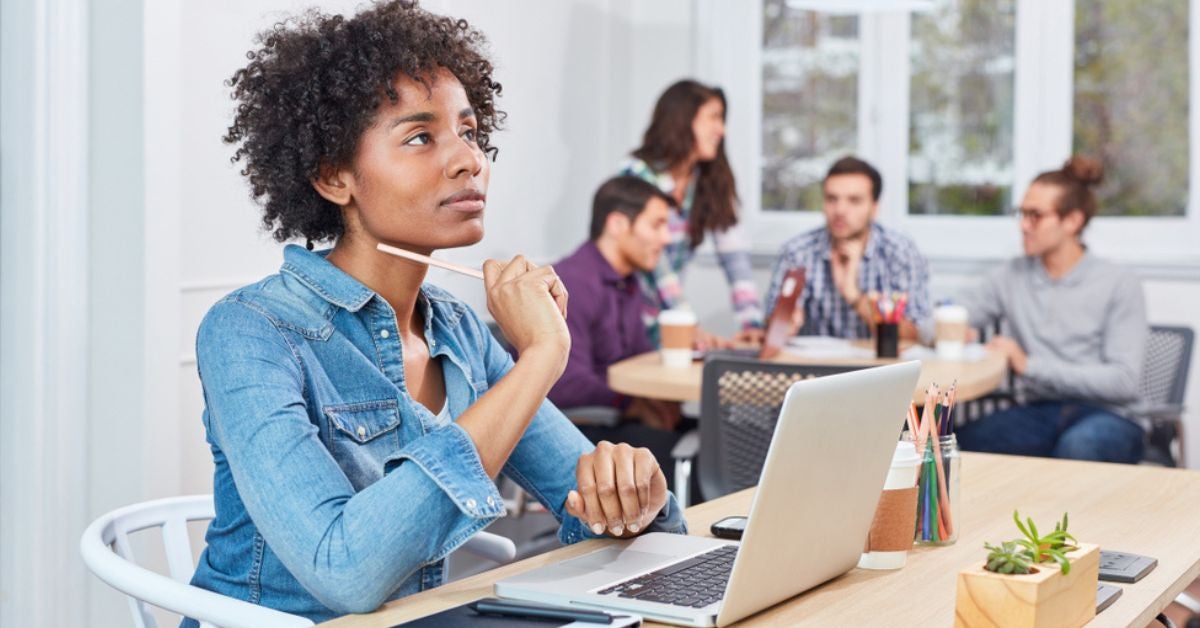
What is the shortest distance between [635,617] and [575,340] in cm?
259

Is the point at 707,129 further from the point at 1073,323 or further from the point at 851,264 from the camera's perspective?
the point at 1073,323

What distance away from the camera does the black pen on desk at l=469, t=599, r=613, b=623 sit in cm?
125

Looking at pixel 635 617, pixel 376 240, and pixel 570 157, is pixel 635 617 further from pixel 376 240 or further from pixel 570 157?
pixel 570 157

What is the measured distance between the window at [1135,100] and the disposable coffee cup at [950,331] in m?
1.36

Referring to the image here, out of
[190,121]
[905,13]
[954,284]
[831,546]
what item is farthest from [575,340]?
[831,546]

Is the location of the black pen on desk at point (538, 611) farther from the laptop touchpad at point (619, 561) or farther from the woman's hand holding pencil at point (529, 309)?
the woman's hand holding pencil at point (529, 309)

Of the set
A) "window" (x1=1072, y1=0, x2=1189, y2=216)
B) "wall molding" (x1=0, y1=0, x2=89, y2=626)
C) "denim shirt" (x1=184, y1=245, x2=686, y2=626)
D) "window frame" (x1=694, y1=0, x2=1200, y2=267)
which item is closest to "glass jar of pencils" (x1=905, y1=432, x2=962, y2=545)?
"denim shirt" (x1=184, y1=245, x2=686, y2=626)

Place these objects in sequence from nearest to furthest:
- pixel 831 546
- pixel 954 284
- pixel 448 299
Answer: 1. pixel 831 546
2. pixel 448 299
3. pixel 954 284

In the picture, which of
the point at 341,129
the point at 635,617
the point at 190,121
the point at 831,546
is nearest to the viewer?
the point at 635,617

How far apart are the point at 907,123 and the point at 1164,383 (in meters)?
1.43

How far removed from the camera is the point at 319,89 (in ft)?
5.33

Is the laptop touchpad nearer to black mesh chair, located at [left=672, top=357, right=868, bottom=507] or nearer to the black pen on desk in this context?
the black pen on desk

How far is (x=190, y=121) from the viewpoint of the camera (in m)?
2.95

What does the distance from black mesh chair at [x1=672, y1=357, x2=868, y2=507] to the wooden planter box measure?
1.69 meters
